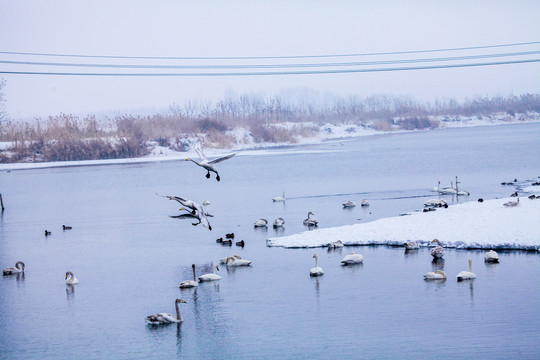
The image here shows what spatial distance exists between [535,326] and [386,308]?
3779 mm

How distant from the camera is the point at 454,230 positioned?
1109 inches

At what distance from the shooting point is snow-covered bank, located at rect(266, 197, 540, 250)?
26438 millimetres

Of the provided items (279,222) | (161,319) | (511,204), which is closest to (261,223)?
(279,222)

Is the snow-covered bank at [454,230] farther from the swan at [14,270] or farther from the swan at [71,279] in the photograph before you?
the swan at [14,270]

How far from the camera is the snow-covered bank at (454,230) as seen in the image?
26438 mm

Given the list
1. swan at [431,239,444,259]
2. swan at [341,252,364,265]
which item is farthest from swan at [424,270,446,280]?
swan at [341,252,364,265]

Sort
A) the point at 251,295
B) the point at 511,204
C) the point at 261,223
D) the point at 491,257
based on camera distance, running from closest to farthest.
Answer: the point at 251,295 → the point at 491,257 → the point at 511,204 → the point at 261,223

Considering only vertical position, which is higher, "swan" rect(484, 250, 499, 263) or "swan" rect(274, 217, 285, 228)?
"swan" rect(274, 217, 285, 228)

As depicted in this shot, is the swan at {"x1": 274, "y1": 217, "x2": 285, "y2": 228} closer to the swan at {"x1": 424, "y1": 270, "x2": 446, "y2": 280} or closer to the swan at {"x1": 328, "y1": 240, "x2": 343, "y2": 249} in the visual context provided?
the swan at {"x1": 328, "y1": 240, "x2": 343, "y2": 249}

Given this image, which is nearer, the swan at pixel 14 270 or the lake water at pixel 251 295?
the lake water at pixel 251 295

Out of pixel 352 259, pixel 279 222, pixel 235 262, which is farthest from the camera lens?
pixel 279 222

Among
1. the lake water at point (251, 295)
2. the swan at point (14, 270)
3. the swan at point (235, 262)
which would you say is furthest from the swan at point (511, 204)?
the swan at point (14, 270)

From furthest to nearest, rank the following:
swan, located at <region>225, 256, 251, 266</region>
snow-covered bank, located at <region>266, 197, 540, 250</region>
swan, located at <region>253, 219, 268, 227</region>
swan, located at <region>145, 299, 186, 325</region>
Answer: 1. swan, located at <region>253, 219, 268, 227</region>
2. snow-covered bank, located at <region>266, 197, 540, 250</region>
3. swan, located at <region>225, 256, 251, 266</region>
4. swan, located at <region>145, 299, 186, 325</region>

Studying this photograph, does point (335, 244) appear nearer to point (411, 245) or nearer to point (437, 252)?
point (411, 245)
